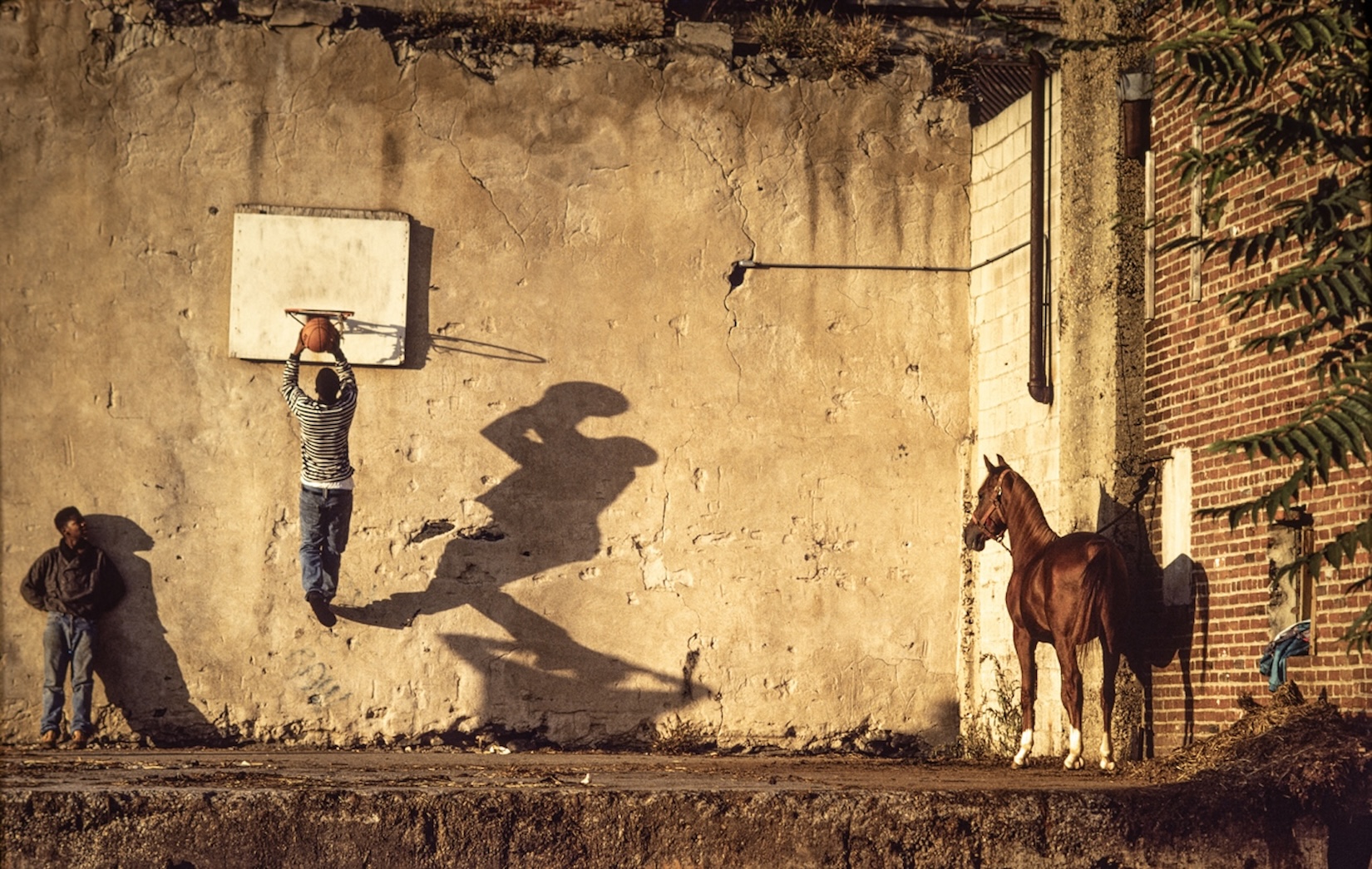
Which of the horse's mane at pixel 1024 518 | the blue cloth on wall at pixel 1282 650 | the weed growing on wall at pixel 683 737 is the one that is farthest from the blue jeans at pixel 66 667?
the blue cloth on wall at pixel 1282 650

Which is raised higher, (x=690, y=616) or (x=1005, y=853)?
(x=690, y=616)

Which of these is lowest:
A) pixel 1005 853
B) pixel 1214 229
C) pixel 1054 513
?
pixel 1005 853

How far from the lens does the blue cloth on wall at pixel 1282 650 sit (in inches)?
313

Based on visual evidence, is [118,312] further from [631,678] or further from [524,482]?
[631,678]

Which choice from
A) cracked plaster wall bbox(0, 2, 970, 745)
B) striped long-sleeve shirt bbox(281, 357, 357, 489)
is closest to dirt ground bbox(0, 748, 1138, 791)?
cracked plaster wall bbox(0, 2, 970, 745)

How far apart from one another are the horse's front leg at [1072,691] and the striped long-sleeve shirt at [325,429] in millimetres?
5061

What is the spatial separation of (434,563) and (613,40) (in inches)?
162

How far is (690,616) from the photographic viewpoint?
11164 millimetres

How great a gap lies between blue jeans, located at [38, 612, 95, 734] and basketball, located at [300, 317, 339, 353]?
2.43 m

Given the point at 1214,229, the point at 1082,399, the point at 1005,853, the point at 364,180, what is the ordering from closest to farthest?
1. the point at 1005,853
2. the point at 1214,229
3. the point at 1082,399
4. the point at 364,180

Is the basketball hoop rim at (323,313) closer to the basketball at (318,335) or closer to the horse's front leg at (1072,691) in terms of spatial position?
the basketball at (318,335)

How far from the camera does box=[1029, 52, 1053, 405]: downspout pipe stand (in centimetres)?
1024

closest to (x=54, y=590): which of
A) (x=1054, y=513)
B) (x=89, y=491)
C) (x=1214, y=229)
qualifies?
(x=89, y=491)

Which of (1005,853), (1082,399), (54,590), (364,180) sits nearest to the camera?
(1005,853)
